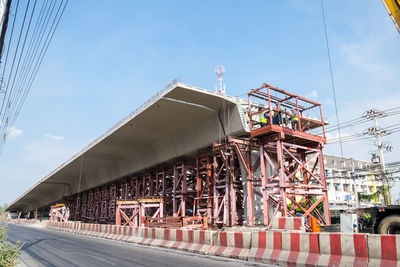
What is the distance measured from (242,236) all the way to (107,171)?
39.2m

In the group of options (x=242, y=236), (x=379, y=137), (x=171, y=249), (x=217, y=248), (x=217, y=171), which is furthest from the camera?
(x=379, y=137)

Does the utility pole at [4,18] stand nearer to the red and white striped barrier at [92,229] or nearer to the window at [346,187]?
the red and white striped barrier at [92,229]

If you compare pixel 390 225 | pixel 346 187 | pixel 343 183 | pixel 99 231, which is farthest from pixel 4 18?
pixel 346 187

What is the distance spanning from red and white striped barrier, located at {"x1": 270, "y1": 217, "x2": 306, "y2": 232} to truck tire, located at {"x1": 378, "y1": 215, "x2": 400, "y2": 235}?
3.90 metres

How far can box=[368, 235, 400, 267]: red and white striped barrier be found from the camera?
7219 millimetres

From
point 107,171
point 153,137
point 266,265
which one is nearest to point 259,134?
point 266,265

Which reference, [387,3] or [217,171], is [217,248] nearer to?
[387,3]

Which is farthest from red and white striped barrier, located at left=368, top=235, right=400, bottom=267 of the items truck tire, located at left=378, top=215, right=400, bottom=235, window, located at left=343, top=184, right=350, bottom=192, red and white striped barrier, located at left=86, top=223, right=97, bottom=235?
window, located at left=343, top=184, right=350, bottom=192

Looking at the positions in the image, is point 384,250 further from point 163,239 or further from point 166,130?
point 166,130

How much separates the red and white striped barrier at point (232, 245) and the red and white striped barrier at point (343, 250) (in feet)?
10.4

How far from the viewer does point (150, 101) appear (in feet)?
75.7

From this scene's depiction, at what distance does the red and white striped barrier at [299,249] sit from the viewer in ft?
29.7

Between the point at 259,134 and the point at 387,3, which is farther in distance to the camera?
the point at 259,134

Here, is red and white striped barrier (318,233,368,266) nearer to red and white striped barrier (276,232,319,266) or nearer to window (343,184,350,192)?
red and white striped barrier (276,232,319,266)
